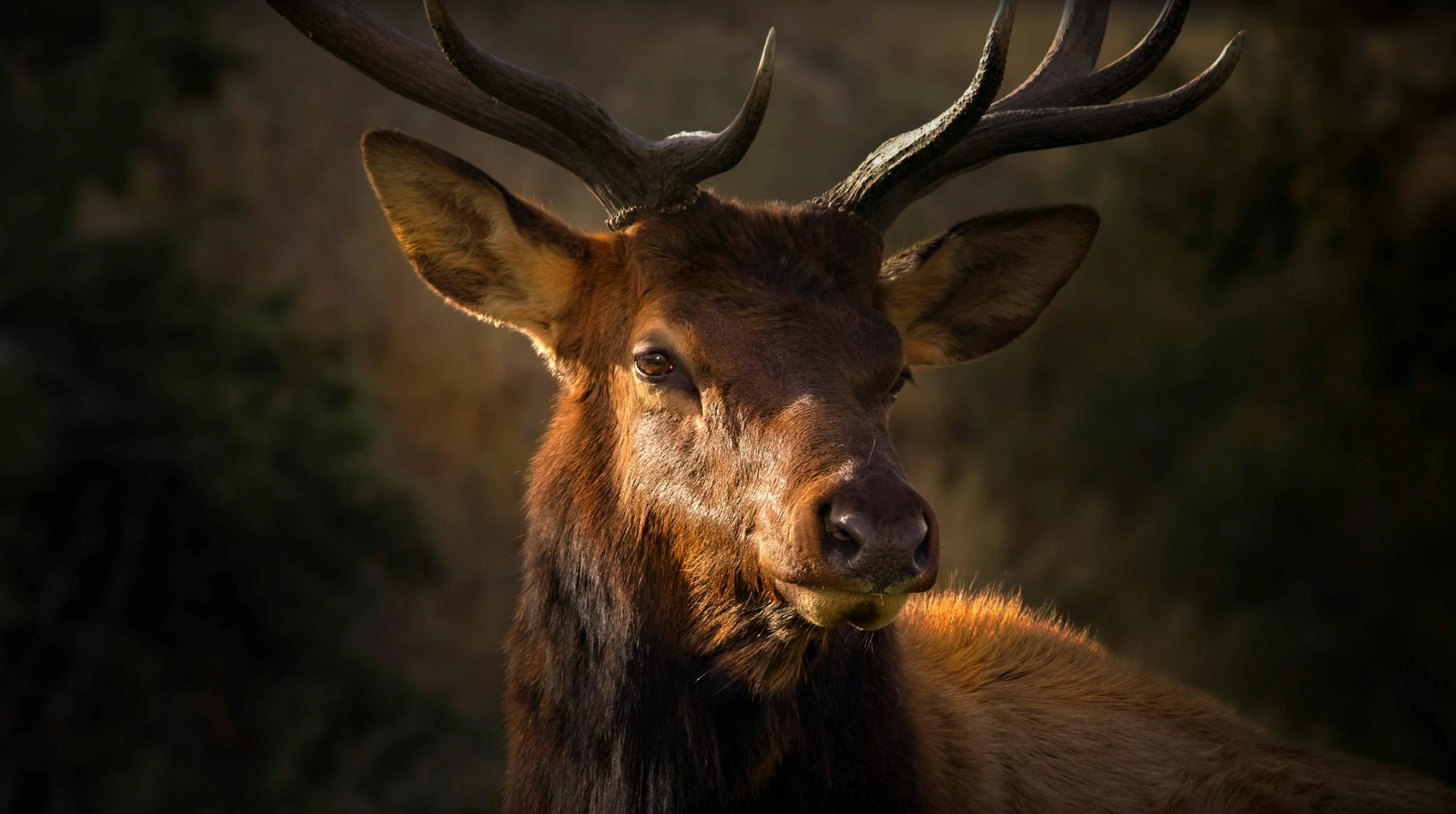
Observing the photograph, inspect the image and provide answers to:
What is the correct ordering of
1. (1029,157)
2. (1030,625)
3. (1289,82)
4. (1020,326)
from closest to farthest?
(1020,326) → (1030,625) → (1289,82) → (1029,157)

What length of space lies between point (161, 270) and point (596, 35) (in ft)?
30.9

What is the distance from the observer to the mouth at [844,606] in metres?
3.01

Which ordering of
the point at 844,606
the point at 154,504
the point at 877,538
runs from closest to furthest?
the point at 877,538
the point at 844,606
the point at 154,504

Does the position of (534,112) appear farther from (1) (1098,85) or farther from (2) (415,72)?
(1) (1098,85)

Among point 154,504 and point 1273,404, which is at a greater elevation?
point 1273,404

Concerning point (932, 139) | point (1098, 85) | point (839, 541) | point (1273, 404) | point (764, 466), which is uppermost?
point (1273, 404)

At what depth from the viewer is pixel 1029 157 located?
1738 cm

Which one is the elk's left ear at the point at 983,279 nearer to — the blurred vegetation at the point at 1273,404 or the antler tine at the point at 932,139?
the antler tine at the point at 932,139

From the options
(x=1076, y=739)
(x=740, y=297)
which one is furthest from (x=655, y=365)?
(x=1076, y=739)

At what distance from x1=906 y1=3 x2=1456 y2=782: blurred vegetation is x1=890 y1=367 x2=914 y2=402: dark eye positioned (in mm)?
7376

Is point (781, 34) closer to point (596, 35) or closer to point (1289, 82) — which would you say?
point (596, 35)

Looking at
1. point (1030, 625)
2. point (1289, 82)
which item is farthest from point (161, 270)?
point (1289, 82)

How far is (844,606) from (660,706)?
0.72 m

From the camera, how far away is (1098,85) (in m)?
4.41
